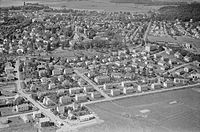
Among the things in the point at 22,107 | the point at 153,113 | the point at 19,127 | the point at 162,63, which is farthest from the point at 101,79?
the point at 19,127

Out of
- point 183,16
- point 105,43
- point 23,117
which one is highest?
point 183,16

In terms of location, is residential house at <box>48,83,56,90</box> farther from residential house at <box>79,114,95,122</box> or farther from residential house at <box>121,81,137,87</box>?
residential house at <box>79,114,95,122</box>

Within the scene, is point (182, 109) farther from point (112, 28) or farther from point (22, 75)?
point (112, 28)

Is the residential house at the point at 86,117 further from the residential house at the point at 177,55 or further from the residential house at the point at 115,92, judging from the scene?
the residential house at the point at 177,55

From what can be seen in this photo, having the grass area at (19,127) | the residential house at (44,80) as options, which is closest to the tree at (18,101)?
the grass area at (19,127)

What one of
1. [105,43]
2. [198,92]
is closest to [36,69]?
[105,43]
